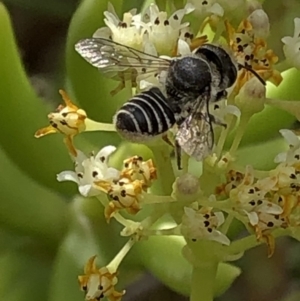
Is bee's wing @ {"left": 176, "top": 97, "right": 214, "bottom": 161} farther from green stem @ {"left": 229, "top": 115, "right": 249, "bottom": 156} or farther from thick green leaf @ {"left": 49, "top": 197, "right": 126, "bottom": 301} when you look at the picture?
thick green leaf @ {"left": 49, "top": 197, "right": 126, "bottom": 301}

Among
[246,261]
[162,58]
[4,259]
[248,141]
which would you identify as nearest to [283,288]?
[246,261]

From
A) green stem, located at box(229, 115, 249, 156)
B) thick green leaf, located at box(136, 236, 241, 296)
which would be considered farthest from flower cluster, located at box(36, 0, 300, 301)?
thick green leaf, located at box(136, 236, 241, 296)

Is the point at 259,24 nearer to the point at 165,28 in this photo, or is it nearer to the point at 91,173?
the point at 165,28

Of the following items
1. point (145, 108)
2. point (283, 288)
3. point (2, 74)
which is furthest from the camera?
point (283, 288)

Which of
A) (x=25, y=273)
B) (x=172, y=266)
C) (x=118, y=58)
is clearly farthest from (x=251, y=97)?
(x=25, y=273)

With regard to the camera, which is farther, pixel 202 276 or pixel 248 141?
pixel 248 141

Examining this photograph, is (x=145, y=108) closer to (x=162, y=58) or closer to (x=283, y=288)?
(x=162, y=58)

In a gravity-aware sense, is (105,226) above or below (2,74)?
below
